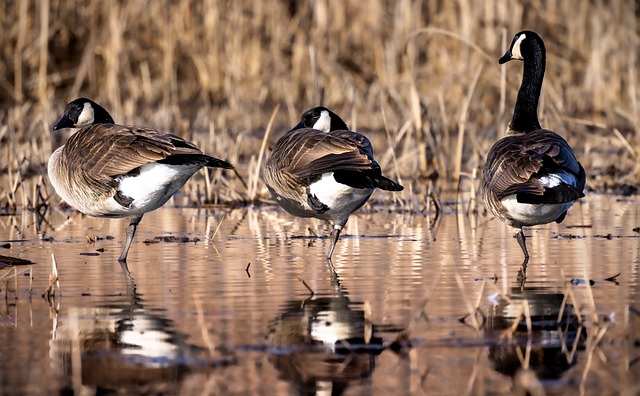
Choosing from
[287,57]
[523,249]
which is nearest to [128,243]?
[523,249]

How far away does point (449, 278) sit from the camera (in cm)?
595

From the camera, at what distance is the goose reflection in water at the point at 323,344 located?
3912 millimetres

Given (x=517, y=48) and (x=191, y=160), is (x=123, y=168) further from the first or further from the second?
(x=517, y=48)

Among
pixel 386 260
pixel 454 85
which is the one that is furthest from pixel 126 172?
pixel 454 85

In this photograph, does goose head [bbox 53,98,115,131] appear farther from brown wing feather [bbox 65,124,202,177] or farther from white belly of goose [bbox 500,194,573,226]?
white belly of goose [bbox 500,194,573,226]

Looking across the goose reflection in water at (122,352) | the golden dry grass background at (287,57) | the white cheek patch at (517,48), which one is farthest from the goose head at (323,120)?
the golden dry grass background at (287,57)

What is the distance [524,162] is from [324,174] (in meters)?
1.25

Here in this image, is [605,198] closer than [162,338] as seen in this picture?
No

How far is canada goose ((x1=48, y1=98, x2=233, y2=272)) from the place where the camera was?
675 centimetres

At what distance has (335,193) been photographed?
698 centimetres

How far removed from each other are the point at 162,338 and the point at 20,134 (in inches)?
374

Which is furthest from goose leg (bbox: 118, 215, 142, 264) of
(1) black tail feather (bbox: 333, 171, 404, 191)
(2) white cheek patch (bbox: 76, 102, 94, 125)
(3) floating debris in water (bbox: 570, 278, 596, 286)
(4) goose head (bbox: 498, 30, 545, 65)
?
(4) goose head (bbox: 498, 30, 545, 65)

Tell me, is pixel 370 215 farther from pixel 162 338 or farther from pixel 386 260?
pixel 162 338

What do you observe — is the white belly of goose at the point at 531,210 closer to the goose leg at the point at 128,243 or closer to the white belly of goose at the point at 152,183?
the white belly of goose at the point at 152,183
